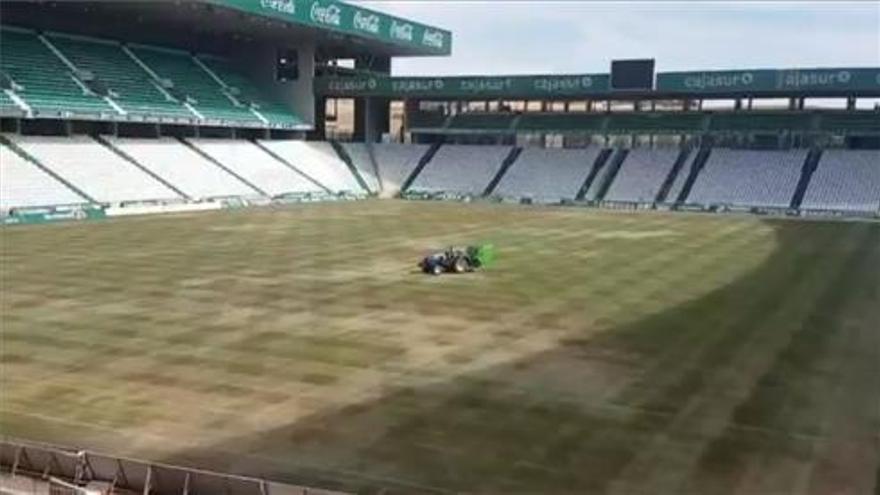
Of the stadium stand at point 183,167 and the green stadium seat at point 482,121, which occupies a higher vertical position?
the green stadium seat at point 482,121

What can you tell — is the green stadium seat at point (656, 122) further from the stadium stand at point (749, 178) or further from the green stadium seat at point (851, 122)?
the green stadium seat at point (851, 122)

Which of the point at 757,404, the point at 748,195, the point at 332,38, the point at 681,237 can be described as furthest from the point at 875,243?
the point at 332,38

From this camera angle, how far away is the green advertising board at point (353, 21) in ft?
238

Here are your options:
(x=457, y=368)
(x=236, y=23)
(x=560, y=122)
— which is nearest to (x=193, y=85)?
(x=236, y=23)

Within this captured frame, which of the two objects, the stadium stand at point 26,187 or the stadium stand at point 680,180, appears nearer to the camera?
the stadium stand at point 26,187

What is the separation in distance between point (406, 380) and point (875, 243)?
4162 centimetres

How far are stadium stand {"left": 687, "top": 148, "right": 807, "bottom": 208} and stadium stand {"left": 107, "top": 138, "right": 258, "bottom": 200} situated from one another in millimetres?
41206

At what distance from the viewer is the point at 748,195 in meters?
81.3

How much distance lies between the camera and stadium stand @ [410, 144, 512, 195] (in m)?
93.4

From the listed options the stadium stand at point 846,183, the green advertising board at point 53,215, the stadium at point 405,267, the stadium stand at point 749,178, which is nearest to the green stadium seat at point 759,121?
the stadium at point 405,267

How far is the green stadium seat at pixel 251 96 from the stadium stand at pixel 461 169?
1458cm

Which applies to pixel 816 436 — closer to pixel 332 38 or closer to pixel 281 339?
pixel 281 339

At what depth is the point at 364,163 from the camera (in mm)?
98688

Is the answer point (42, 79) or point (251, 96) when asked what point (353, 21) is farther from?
point (42, 79)
